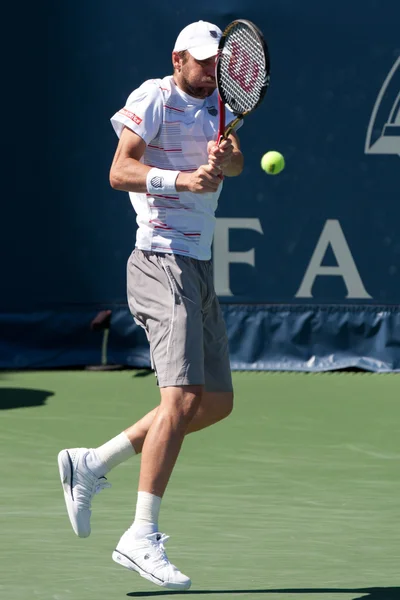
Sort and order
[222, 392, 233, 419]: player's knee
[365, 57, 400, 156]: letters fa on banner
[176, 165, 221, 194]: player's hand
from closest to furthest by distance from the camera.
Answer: [176, 165, 221, 194]: player's hand → [222, 392, 233, 419]: player's knee → [365, 57, 400, 156]: letters fa on banner

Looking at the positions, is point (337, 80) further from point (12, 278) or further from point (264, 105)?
point (12, 278)

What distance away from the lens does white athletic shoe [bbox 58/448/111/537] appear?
4035 mm

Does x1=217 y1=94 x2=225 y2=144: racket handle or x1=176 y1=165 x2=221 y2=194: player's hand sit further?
x1=217 y1=94 x2=225 y2=144: racket handle

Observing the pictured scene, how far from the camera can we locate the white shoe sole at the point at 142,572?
363 centimetres

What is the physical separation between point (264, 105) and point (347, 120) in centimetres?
47

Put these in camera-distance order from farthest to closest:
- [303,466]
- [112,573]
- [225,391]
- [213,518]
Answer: [303,466] → [213,518] → [225,391] → [112,573]

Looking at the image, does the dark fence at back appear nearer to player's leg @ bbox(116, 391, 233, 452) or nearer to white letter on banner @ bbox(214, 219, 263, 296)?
white letter on banner @ bbox(214, 219, 263, 296)

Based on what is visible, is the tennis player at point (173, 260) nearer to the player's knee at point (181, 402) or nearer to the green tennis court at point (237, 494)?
the player's knee at point (181, 402)

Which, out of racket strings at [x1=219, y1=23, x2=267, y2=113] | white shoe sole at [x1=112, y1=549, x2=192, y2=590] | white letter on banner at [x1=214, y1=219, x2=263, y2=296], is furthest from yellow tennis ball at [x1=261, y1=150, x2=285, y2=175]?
white letter on banner at [x1=214, y1=219, x2=263, y2=296]

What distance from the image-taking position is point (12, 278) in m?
8.13

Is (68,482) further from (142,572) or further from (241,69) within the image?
(241,69)

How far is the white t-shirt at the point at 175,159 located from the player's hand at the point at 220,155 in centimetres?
24

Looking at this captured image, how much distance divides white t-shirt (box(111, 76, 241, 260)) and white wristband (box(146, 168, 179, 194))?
138 millimetres

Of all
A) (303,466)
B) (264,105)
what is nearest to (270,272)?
(264,105)
